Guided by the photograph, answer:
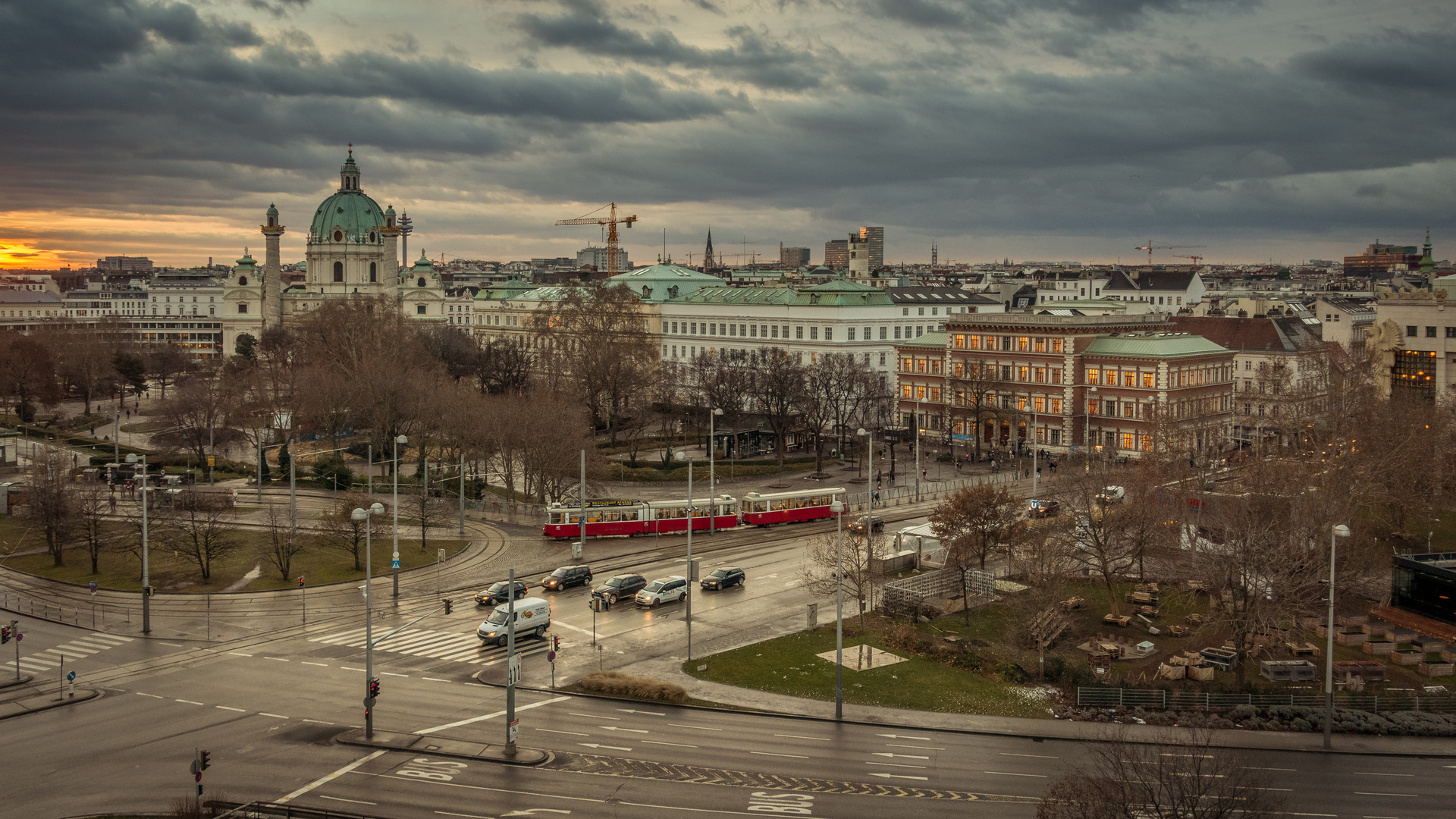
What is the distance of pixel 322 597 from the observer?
5431cm

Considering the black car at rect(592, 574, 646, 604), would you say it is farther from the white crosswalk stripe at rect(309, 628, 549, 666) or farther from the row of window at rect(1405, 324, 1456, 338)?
the row of window at rect(1405, 324, 1456, 338)

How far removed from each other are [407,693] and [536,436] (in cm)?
3600

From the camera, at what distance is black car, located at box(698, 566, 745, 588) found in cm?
5597

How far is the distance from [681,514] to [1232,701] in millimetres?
36306

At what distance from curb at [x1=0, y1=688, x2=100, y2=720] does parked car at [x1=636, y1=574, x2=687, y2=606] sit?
73.9 ft

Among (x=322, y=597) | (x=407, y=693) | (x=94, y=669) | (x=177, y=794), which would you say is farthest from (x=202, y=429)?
(x=177, y=794)

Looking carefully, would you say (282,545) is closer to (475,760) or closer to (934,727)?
(475,760)

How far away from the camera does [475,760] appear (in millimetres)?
34625

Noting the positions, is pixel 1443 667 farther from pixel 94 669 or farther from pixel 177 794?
pixel 94 669

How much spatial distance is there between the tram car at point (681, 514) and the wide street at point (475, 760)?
19.7m

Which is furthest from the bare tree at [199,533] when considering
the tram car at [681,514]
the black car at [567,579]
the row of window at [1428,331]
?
the row of window at [1428,331]

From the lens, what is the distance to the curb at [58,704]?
38.7 metres

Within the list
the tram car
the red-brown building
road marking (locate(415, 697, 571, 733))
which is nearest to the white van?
Answer: road marking (locate(415, 697, 571, 733))

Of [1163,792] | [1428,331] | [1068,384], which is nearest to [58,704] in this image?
[1163,792]
